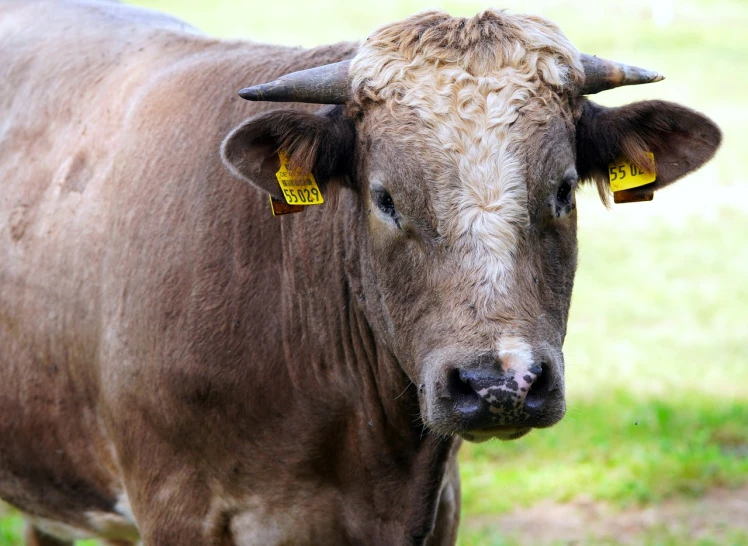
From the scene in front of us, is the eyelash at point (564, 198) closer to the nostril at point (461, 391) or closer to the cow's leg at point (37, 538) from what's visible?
the nostril at point (461, 391)

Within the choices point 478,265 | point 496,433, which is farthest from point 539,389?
point 478,265

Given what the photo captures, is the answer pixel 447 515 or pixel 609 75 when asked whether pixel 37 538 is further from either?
pixel 609 75

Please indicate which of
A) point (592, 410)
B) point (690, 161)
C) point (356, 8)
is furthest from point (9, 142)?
point (356, 8)

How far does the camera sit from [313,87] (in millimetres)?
3564

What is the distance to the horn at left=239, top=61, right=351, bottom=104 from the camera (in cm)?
349

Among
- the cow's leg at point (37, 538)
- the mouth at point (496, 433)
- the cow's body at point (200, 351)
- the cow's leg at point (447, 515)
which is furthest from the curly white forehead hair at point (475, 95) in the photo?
the cow's leg at point (37, 538)

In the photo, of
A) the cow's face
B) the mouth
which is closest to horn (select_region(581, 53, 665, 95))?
the cow's face

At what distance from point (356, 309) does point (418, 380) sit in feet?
1.82

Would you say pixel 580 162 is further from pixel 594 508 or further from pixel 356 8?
pixel 356 8

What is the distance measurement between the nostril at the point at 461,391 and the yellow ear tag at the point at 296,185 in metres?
0.84

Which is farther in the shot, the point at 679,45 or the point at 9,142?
the point at 679,45

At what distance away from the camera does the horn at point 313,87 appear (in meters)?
3.49

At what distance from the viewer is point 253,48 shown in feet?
14.7

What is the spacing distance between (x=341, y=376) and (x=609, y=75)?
4.55ft
